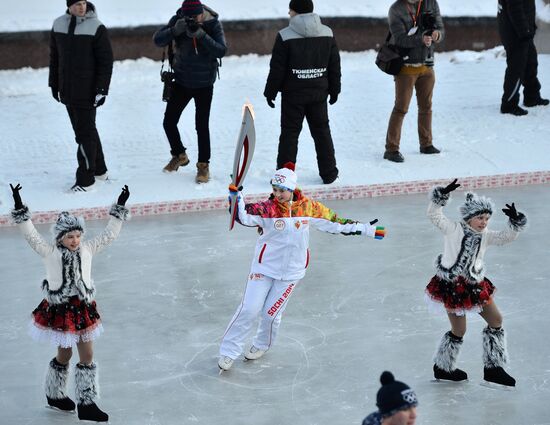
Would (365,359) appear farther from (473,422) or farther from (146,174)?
(146,174)

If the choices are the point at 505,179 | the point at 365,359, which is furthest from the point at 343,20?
the point at 365,359

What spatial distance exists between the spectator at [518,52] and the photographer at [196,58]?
12.1ft

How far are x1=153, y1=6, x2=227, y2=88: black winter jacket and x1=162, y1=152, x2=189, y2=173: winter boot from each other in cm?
86

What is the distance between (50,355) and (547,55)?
35.1 ft

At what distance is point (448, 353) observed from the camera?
6742mm

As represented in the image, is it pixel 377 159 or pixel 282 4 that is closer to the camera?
pixel 377 159

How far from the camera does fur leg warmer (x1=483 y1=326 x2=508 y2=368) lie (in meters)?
6.68

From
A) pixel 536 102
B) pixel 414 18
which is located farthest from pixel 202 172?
pixel 536 102

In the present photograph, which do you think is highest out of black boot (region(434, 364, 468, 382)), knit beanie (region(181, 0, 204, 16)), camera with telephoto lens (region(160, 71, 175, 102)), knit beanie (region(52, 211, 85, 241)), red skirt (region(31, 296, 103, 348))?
knit beanie (region(181, 0, 204, 16))

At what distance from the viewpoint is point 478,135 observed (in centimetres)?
1227

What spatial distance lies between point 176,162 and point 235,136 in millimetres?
1321

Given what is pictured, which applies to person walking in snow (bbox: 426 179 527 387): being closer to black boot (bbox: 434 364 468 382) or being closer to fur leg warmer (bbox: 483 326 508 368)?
fur leg warmer (bbox: 483 326 508 368)

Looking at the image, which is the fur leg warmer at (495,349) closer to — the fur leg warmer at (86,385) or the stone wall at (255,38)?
the fur leg warmer at (86,385)

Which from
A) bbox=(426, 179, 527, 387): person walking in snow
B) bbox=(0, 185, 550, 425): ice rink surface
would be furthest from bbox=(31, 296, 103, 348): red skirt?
bbox=(426, 179, 527, 387): person walking in snow
